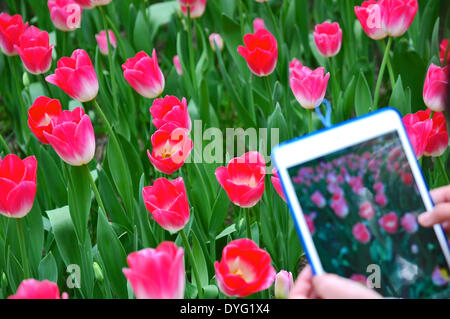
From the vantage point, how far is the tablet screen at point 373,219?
95 cm

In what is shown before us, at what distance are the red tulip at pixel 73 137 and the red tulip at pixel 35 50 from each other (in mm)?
404

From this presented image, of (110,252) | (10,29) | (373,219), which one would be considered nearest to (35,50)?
(10,29)

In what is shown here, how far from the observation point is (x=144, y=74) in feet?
4.73

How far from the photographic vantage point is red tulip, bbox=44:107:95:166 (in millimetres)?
1163

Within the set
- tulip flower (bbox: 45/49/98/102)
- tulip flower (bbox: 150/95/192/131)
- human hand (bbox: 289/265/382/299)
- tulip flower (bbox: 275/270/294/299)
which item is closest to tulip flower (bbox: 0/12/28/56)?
tulip flower (bbox: 45/49/98/102)

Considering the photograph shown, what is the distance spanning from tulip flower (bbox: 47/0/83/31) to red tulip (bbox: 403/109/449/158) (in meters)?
1.00

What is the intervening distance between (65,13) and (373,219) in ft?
3.85

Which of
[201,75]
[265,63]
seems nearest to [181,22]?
[201,75]

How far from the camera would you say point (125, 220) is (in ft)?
4.69

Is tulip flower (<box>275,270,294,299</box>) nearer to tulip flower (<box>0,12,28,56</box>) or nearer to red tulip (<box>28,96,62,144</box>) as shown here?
red tulip (<box>28,96,62,144</box>)

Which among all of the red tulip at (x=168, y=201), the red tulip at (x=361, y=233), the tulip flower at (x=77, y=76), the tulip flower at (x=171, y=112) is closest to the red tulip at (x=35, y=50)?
the tulip flower at (x=77, y=76)

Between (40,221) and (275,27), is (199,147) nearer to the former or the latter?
(40,221)

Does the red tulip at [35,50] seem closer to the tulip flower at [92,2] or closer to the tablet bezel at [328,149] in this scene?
the tulip flower at [92,2]
